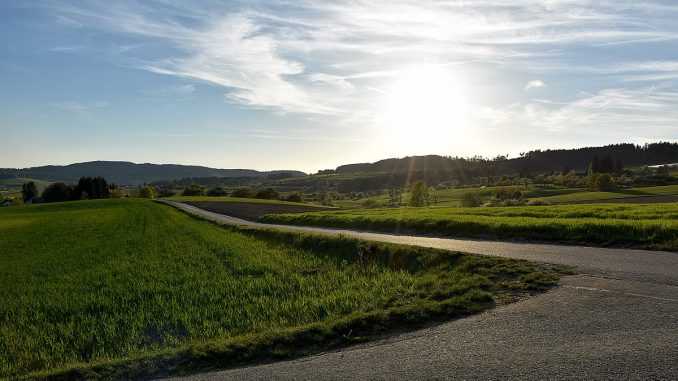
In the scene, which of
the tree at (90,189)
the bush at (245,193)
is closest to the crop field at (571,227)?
the bush at (245,193)

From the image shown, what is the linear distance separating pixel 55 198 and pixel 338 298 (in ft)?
466

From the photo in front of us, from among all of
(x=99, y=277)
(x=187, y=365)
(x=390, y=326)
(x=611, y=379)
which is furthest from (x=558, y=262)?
(x=99, y=277)

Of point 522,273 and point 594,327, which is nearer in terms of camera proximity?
point 594,327

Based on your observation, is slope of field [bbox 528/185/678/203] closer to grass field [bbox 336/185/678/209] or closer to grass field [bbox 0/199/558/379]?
grass field [bbox 336/185/678/209]

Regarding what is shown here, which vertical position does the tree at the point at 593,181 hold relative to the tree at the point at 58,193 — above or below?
above

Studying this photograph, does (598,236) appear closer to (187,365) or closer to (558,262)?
(558,262)

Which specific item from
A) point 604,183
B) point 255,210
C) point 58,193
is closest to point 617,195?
point 604,183

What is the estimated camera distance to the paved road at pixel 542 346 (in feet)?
21.6

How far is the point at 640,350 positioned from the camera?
22.7ft

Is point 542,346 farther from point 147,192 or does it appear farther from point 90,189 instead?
point 147,192

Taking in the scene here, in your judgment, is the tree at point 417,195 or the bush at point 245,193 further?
the bush at point 245,193

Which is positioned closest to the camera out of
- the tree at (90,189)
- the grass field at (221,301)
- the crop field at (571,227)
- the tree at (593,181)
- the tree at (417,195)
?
the grass field at (221,301)

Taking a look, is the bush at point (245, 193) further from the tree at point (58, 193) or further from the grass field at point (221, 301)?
the grass field at point (221, 301)

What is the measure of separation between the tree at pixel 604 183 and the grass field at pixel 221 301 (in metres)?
101
